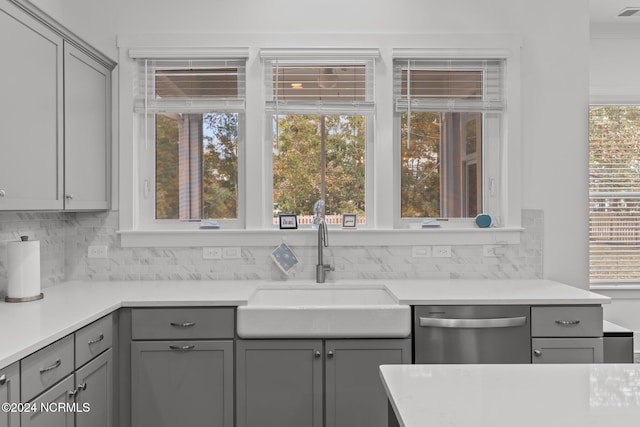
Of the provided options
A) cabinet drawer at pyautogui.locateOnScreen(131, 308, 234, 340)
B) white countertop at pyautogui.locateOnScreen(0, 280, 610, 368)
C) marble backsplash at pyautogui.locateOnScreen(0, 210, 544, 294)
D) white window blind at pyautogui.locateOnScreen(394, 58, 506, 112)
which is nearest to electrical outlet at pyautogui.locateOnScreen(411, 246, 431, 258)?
marble backsplash at pyautogui.locateOnScreen(0, 210, 544, 294)

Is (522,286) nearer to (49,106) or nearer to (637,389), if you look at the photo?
(637,389)

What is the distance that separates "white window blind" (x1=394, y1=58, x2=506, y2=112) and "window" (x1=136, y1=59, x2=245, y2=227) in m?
1.06

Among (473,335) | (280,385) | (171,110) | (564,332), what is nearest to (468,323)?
(473,335)

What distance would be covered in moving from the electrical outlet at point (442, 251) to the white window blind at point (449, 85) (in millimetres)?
902

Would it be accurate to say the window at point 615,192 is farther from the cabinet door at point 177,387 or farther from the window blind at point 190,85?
the cabinet door at point 177,387

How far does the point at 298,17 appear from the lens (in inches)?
124

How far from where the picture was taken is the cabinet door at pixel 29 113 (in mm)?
2014

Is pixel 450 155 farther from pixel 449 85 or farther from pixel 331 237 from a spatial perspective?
pixel 331 237

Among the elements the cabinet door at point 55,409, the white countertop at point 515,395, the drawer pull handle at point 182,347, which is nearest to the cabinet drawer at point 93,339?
the cabinet door at point 55,409

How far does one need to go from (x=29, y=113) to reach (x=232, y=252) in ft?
4.56

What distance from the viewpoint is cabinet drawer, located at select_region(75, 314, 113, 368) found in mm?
2033

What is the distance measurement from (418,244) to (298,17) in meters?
1.67

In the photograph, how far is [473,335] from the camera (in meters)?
2.49

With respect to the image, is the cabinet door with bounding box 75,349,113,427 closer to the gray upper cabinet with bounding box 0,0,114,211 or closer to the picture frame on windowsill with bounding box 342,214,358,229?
the gray upper cabinet with bounding box 0,0,114,211
